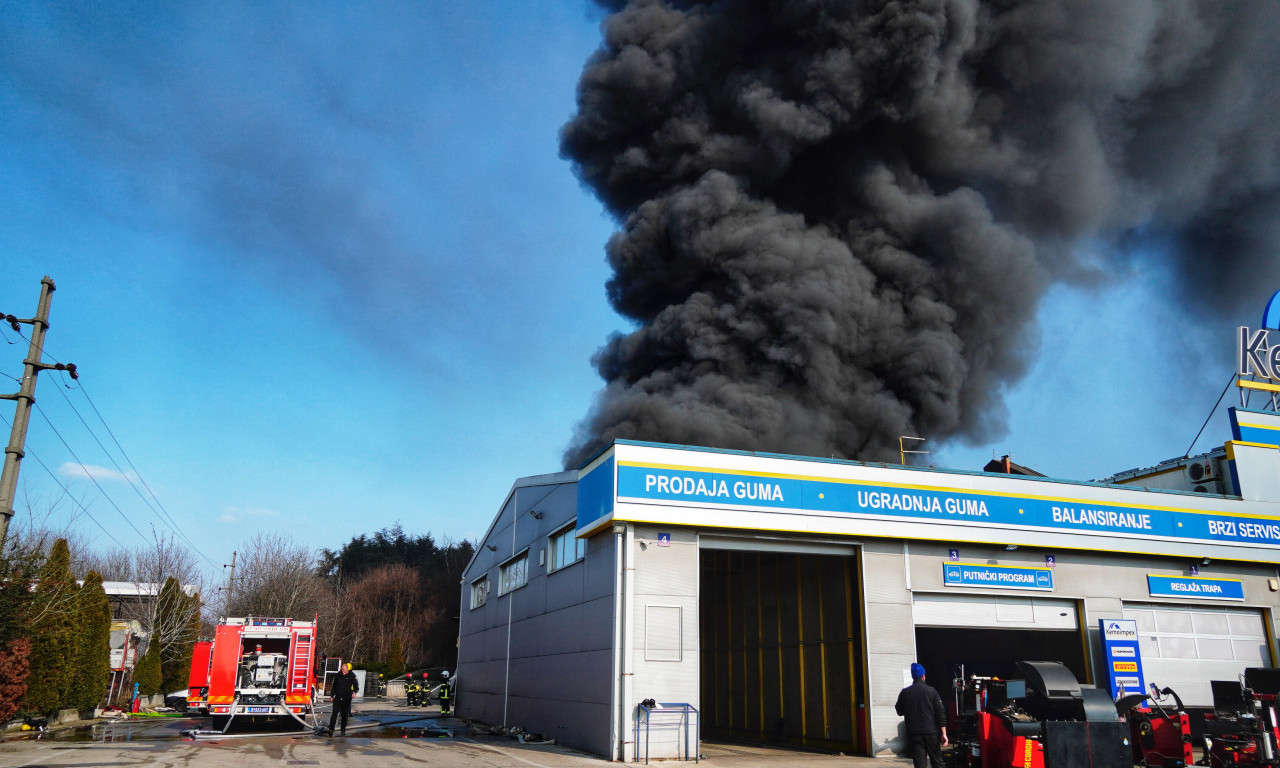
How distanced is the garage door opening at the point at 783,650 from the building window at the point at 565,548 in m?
3.99

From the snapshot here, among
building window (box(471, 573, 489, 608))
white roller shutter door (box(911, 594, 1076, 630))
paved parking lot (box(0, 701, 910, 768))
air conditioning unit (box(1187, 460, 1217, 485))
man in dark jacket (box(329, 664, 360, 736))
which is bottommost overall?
paved parking lot (box(0, 701, 910, 768))

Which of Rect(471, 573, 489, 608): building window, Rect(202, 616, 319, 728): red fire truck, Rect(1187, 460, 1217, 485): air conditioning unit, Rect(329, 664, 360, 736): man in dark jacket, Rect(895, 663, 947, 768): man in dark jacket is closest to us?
Rect(895, 663, 947, 768): man in dark jacket

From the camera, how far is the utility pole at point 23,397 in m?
11.9

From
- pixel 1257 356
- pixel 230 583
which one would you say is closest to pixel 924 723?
pixel 1257 356

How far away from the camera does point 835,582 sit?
14469 mm

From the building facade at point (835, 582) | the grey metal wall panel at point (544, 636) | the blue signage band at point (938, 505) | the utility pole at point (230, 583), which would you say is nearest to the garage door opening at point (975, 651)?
the building facade at point (835, 582)

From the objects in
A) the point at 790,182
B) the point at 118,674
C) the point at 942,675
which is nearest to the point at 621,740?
the point at 942,675

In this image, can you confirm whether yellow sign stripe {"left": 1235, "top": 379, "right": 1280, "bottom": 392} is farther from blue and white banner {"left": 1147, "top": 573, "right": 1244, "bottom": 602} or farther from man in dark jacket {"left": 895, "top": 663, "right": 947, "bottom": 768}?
man in dark jacket {"left": 895, "top": 663, "right": 947, "bottom": 768}

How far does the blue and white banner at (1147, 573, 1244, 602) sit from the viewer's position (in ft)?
51.5

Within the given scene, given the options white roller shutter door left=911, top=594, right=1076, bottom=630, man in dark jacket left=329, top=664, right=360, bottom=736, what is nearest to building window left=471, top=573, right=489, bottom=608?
man in dark jacket left=329, top=664, right=360, bottom=736

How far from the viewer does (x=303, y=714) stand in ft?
56.4

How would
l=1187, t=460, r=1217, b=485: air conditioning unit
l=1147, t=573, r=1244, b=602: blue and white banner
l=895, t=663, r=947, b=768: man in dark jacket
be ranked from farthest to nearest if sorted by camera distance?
1. l=1187, t=460, r=1217, b=485: air conditioning unit
2. l=1147, t=573, r=1244, b=602: blue and white banner
3. l=895, t=663, r=947, b=768: man in dark jacket

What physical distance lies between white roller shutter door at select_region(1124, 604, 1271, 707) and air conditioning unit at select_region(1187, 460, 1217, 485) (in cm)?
287

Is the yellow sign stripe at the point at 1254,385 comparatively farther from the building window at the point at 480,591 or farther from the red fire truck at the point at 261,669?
the red fire truck at the point at 261,669
